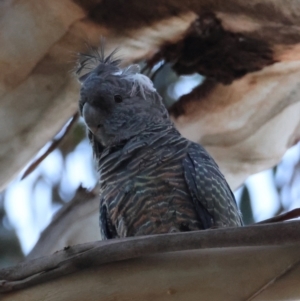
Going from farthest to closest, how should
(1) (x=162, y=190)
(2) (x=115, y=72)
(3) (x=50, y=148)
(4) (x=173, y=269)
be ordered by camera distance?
(3) (x=50, y=148) → (2) (x=115, y=72) → (1) (x=162, y=190) → (4) (x=173, y=269)

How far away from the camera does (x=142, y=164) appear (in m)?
1.98

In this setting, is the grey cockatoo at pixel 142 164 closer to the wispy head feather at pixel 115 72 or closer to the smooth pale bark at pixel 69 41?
the wispy head feather at pixel 115 72

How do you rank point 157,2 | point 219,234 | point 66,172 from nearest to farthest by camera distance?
point 219,234, point 157,2, point 66,172

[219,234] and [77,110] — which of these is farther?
[77,110]

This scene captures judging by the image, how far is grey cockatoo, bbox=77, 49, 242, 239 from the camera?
188 centimetres

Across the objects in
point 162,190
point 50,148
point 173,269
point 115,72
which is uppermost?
point 115,72

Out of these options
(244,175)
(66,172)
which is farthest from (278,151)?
(66,172)

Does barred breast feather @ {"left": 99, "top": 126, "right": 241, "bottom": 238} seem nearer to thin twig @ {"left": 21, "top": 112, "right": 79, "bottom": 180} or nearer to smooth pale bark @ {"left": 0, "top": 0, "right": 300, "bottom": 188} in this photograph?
smooth pale bark @ {"left": 0, "top": 0, "right": 300, "bottom": 188}

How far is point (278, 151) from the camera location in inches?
95.2

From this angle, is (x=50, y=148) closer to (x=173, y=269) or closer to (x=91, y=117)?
(x=91, y=117)

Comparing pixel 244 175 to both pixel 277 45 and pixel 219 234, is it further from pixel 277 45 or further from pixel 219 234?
pixel 219 234

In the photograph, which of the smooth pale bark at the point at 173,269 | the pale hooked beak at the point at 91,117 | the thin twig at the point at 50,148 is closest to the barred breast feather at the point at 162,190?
the pale hooked beak at the point at 91,117

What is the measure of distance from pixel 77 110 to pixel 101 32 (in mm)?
375

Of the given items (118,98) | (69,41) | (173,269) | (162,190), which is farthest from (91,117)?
(173,269)
